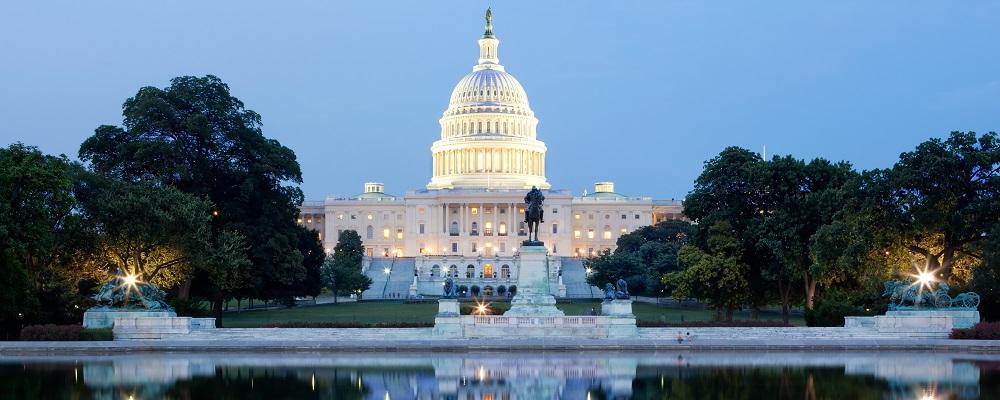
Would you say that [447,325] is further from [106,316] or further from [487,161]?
[487,161]

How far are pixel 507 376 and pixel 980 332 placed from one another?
18295 millimetres

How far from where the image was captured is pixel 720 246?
201ft

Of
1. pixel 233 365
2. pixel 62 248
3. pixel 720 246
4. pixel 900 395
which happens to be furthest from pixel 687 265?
pixel 900 395

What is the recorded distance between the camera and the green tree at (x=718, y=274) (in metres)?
60.4

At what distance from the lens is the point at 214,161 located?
206ft

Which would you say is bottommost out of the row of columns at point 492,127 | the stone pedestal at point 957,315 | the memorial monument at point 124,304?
the stone pedestal at point 957,315

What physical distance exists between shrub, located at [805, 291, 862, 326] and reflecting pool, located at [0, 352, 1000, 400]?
11.1 m

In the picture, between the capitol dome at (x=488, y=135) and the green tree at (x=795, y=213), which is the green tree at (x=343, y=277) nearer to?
the capitol dome at (x=488, y=135)

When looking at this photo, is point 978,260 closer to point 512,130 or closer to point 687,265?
point 687,265

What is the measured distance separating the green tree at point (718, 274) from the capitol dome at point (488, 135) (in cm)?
10719

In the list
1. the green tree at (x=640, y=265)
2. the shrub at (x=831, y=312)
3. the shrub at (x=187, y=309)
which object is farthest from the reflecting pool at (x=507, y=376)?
the green tree at (x=640, y=265)

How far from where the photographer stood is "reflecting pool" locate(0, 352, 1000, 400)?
27516 millimetres

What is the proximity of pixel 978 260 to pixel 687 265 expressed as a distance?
14.6 metres

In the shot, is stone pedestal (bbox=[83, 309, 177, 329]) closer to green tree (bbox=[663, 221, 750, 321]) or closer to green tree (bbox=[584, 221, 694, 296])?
green tree (bbox=[663, 221, 750, 321])
